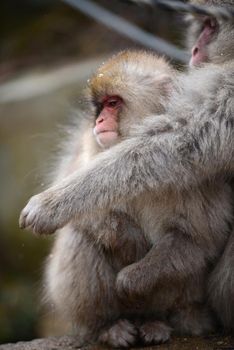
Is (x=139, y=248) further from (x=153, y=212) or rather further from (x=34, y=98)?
(x=34, y=98)

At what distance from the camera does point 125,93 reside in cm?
530

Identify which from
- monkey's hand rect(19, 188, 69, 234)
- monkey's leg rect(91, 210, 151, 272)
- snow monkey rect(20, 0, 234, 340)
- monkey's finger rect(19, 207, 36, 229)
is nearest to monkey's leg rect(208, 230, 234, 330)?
snow monkey rect(20, 0, 234, 340)

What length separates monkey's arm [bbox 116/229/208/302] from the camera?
4.83 meters

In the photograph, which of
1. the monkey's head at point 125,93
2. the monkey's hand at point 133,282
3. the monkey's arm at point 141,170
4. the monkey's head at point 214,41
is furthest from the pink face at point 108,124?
the monkey's hand at point 133,282

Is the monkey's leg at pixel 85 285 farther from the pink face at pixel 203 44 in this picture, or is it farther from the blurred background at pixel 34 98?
the blurred background at pixel 34 98

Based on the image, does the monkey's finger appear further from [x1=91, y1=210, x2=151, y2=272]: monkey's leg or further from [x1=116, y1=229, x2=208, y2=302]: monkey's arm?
[x1=116, y1=229, x2=208, y2=302]: monkey's arm

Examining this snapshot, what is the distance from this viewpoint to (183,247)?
4.89 m

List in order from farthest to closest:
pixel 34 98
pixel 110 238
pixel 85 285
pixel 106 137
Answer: pixel 34 98
pixel 106 137
pixel 85 285
pixel 110 238

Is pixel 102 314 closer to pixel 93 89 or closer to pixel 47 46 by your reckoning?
pixel 93 89

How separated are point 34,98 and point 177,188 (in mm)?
6920

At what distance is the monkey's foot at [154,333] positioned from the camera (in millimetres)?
5008

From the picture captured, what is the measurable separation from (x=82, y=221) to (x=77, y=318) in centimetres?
63

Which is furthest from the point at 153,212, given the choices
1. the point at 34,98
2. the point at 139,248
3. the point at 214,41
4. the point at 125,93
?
the point at 34,98

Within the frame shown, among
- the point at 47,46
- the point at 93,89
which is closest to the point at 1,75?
the point at 47,46
